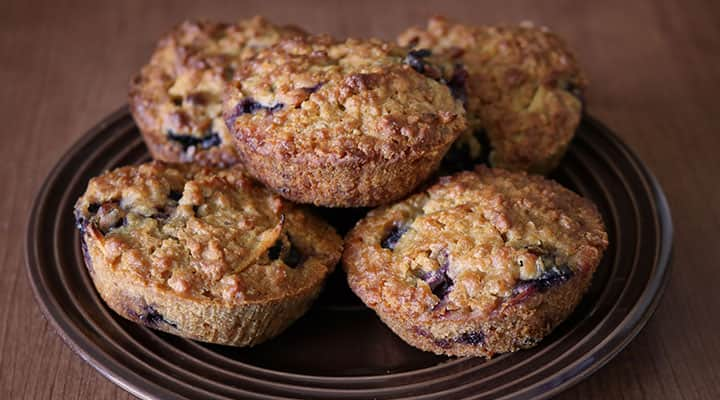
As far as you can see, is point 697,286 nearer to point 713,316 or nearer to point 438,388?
point 713,316

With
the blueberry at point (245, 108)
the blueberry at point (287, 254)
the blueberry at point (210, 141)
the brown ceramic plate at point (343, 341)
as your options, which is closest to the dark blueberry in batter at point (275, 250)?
the blueberry at point (287, 254)

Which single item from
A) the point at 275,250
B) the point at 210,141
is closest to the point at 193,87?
the point at 210,141

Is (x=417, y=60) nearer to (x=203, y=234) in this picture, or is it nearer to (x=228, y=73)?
(x=228, y=73)

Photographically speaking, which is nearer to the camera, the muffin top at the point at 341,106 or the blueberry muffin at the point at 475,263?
the blueberry muffin at the point at 475,263

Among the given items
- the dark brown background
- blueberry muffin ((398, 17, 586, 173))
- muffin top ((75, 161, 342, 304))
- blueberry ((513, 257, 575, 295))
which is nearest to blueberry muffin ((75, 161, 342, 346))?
muffin top ((75, 161, 342, 304))

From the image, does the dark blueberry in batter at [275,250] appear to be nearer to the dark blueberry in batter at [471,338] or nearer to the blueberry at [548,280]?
the dark blueberry in batter at [471,338]

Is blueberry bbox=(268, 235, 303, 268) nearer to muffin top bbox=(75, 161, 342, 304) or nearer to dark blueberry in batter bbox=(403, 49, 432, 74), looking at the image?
muffin top bbox=(75, 161, 342, 304)
